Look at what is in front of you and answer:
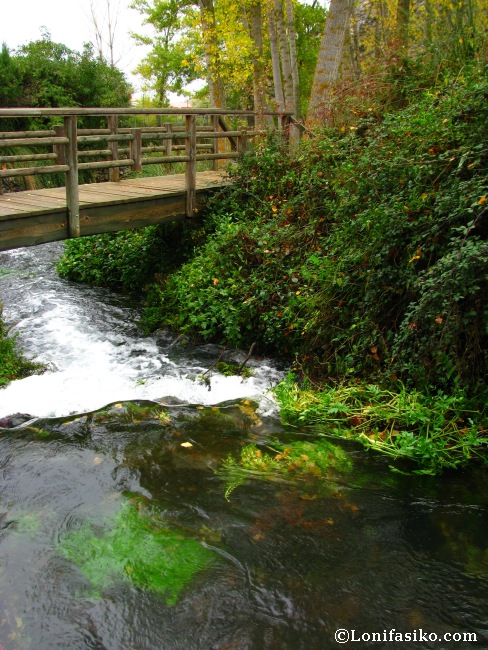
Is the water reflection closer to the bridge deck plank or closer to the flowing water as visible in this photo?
the flowing water

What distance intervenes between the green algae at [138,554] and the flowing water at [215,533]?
1cm

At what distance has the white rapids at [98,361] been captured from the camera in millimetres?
6359

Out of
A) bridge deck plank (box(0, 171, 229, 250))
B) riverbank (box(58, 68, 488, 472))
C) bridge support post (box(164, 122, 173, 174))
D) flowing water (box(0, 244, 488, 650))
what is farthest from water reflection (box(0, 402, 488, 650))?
bridge support post (box(164, 122, 173, 174))

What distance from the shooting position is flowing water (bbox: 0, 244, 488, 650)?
3475 millimetres

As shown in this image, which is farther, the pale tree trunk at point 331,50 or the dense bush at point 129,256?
the pale tree trunk at point 331,50

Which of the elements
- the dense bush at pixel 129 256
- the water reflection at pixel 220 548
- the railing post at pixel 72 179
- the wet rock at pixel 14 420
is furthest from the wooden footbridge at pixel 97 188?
the water reflection at pixel 220 548

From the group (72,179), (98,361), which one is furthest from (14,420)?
(72,179)

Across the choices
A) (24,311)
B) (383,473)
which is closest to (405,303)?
(383,473)

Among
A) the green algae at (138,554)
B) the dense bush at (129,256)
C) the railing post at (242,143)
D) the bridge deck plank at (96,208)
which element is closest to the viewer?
the green algae at (138,554)

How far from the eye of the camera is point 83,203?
7621mm

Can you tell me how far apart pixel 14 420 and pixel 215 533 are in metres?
2.76

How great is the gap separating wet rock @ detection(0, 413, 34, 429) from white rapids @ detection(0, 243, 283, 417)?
0.33 ft

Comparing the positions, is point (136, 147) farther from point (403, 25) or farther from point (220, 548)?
point (220, 548)

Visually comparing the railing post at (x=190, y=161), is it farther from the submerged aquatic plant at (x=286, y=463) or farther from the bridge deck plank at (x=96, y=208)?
the submerged aquatic plant at (x=286, y=463)
